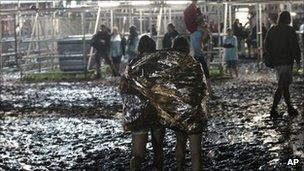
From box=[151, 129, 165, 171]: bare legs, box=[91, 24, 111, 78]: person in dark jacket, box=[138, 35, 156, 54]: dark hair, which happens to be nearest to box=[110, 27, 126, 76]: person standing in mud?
box=[91, 24, 111, 78]: person in dark jacket

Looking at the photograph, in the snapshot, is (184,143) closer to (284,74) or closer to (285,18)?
(284,74)

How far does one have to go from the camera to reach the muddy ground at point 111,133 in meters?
8.90

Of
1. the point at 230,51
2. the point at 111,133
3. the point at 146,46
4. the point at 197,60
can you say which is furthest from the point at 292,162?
the point at 230,51

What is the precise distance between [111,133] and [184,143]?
4.41m

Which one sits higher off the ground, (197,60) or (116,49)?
(197,60)

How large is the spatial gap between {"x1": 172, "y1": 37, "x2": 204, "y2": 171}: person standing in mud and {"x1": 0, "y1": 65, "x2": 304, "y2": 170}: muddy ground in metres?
0.97

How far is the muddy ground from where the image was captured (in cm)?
890

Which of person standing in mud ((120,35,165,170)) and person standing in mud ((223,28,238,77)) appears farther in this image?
person standing in mud ((223,28,238,77))

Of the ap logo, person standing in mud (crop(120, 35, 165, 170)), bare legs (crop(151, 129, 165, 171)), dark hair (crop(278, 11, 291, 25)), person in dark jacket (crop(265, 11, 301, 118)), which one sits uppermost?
dark hair (crop(278, 11, 291, 25))

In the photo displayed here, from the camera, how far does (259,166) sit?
805 centimetres

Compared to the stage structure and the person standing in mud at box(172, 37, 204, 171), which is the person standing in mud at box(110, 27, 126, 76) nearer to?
the stage structure

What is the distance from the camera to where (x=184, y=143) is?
7410 millimetres

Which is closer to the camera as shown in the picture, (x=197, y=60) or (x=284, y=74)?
(x=284, y=74)

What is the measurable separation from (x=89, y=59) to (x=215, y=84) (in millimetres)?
7293
